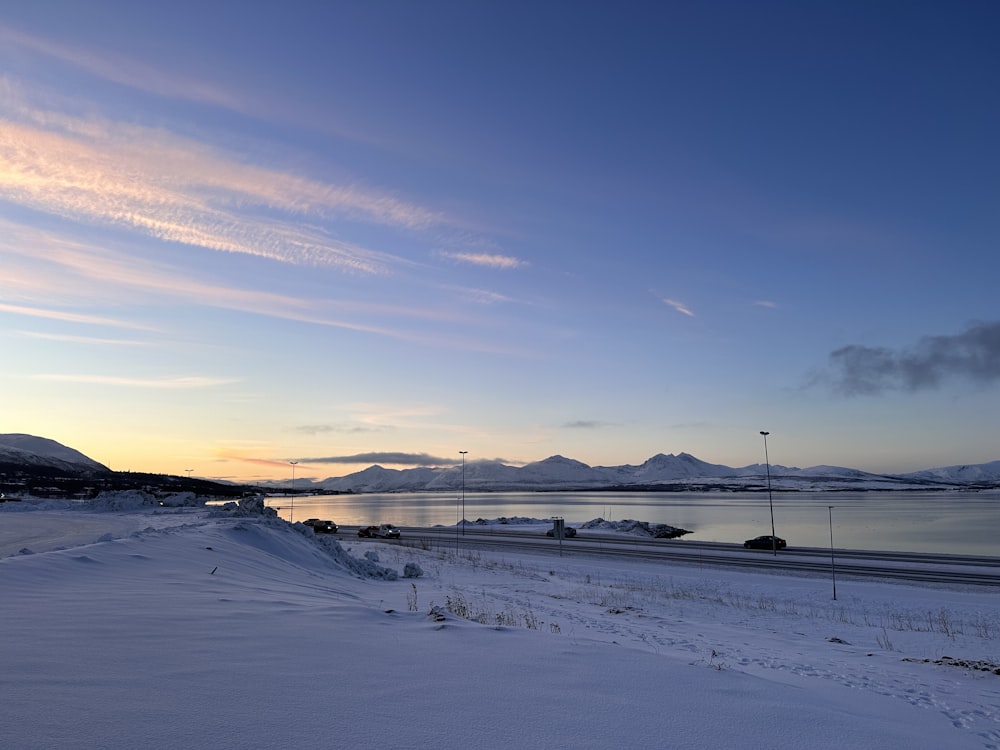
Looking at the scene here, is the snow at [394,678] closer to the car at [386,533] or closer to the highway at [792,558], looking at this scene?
the highway at [792,558]

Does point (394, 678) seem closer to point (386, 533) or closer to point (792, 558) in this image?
point (792, 558)

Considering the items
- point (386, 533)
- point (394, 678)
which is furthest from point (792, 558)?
point (394, 678)

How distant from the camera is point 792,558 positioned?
4694cm

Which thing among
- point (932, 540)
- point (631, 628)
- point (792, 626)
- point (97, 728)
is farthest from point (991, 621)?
point (932, 540)

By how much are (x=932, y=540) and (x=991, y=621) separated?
51723 mm

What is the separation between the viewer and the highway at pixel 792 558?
3769 cm

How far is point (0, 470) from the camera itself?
197 m

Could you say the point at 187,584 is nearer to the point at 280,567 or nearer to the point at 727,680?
the point at 280,567

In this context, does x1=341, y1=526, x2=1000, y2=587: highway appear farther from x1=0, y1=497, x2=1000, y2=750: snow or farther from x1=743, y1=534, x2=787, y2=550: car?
x1=0, y1=497, x2=1000, y2=750: snow

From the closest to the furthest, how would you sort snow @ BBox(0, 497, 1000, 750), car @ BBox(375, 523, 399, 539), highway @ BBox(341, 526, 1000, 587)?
snow @ BBox(0, 497, 1000, 750) → highway @ BBox(341, 526, 1000, 587) → car @ BBox(375, 523, 399, 539)

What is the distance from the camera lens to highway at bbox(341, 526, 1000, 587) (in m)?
37.7

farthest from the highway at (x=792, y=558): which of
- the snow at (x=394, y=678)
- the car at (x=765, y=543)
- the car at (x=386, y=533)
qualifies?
the snow at (x=394, y=678)

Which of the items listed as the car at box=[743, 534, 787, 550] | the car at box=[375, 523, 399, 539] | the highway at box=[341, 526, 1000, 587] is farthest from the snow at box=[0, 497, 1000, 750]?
the car at box=[375, 523, 399, 539]

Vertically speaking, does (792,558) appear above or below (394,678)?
below
